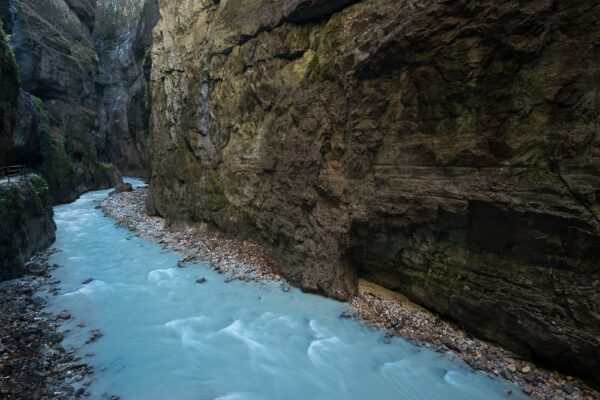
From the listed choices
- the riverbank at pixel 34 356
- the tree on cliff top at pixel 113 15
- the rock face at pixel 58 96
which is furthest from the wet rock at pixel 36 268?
the tree on cliff top at pixel 113 15

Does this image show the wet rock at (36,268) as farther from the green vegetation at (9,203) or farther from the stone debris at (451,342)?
Result: the stone debris at (451,342)

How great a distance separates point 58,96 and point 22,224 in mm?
28531

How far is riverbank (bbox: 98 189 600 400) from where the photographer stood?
6.36 meters

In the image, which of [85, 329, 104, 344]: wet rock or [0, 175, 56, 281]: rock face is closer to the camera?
[85, 329, 104, 344]: wet rock

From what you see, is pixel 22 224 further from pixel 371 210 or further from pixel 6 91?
pixel 371 210

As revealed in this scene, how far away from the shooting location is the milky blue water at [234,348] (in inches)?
255

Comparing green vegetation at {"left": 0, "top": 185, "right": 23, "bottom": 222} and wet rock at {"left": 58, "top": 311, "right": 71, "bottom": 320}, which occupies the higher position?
green vegetation at {"left": 0, "top": 185, "right": 23, "bottom": 222}

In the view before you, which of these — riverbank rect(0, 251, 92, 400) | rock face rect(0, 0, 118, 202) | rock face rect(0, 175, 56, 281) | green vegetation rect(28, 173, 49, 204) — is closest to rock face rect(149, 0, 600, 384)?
riverbank rect(0, 251, 92, 400)

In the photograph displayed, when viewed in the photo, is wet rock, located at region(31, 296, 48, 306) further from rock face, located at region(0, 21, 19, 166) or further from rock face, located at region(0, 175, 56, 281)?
rock face, located at region(0, 21, 19, 166)

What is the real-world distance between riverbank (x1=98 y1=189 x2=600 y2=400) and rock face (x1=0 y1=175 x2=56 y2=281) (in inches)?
184

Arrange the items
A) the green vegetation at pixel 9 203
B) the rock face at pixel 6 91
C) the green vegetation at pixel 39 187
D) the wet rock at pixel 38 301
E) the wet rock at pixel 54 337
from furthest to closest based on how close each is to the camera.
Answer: the rock face at pixel 6 91 < the green vegetation at pixel 39 187 < the green vegetation at pixel 9 203 < the wet rock at pixel 38 301 < the wet rock at pixel 54 337

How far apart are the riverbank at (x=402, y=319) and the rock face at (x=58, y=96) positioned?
16376 millimetres

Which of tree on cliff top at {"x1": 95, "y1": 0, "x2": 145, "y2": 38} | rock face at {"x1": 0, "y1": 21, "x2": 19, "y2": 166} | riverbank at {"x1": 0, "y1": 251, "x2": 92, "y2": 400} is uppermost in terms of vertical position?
tree on cliff top at {"x1": 95, "y1": 0, "x2": 145, "y2": 38}

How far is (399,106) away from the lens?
28.3ft
